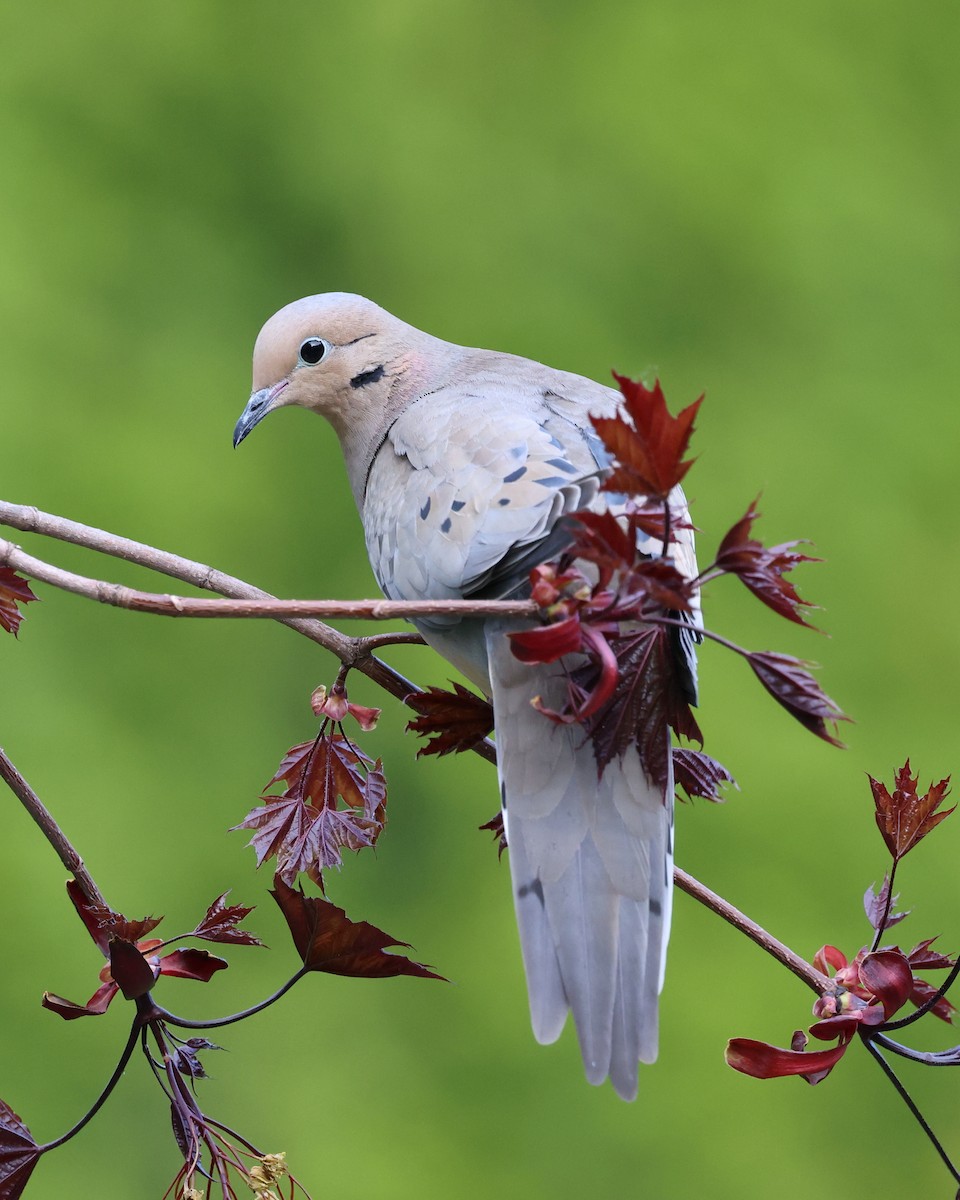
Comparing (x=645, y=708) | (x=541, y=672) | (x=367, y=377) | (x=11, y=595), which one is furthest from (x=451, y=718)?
(x=367, y=377)

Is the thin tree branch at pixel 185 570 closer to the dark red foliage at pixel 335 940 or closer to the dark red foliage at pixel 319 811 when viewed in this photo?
the dark red foliage at pixel 319 811

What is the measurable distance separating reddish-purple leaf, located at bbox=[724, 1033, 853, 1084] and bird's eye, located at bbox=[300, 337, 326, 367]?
76cm

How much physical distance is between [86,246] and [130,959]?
1.82m

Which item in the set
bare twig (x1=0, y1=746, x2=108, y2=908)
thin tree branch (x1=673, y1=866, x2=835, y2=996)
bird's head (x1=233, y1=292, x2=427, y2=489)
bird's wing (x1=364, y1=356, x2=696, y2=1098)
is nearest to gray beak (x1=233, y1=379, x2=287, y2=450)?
bird's head (x1=233, y1=292, x2=427, y2=489)

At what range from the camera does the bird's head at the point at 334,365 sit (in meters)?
1.30

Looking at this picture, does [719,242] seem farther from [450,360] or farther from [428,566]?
[428,566]

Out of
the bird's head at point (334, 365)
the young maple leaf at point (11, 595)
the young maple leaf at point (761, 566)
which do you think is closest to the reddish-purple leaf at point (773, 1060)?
the young maple leaf at point (761, 566)

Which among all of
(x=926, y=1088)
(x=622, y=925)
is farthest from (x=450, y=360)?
(x=926, y=1088)

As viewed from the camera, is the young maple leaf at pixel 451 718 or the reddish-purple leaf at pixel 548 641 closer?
the reddish-purple leaf at pixel 548 641

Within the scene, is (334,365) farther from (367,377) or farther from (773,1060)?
(773,1060)

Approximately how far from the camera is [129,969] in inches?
30.4

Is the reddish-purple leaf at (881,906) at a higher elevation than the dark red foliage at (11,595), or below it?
below

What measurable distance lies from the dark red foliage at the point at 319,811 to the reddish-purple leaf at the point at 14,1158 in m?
0.21

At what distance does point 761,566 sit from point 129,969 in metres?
0.40
